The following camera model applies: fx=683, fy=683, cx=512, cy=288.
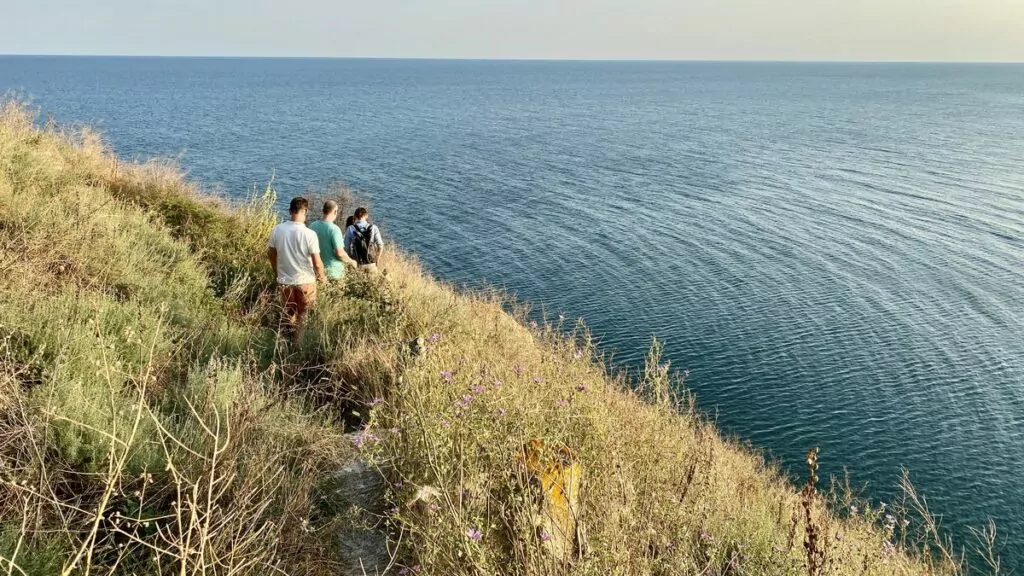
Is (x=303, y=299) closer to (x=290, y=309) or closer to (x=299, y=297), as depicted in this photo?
(x=299, y=297)

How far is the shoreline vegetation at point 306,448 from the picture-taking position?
10.9ft

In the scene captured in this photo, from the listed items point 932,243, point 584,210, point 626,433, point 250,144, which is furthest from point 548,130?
point 626,433

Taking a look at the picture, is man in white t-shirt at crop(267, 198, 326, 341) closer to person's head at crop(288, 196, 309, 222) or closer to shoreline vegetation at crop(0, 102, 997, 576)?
person's head at crop(288, 196, 309, 222)

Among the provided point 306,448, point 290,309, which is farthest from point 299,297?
point 306,448

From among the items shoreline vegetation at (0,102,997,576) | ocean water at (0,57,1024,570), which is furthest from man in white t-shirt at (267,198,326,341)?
ocean water at (0,57,1024,570)

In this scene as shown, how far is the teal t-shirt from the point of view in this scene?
9000 mm

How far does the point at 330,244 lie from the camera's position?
913 centimetres

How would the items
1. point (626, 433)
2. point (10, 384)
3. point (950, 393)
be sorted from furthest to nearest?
point (950, 393) < point (626, 433) < point (10, 384)

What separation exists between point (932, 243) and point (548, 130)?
4247cm

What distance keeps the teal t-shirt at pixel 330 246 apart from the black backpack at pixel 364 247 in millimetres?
1054

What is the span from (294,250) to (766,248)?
82.9ft

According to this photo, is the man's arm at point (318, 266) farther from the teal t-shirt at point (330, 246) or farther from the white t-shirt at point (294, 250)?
the teal t-shirt at point (330, 246)

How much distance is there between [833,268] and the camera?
27.2m

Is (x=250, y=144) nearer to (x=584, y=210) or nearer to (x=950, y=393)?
(x=584, y=210)
